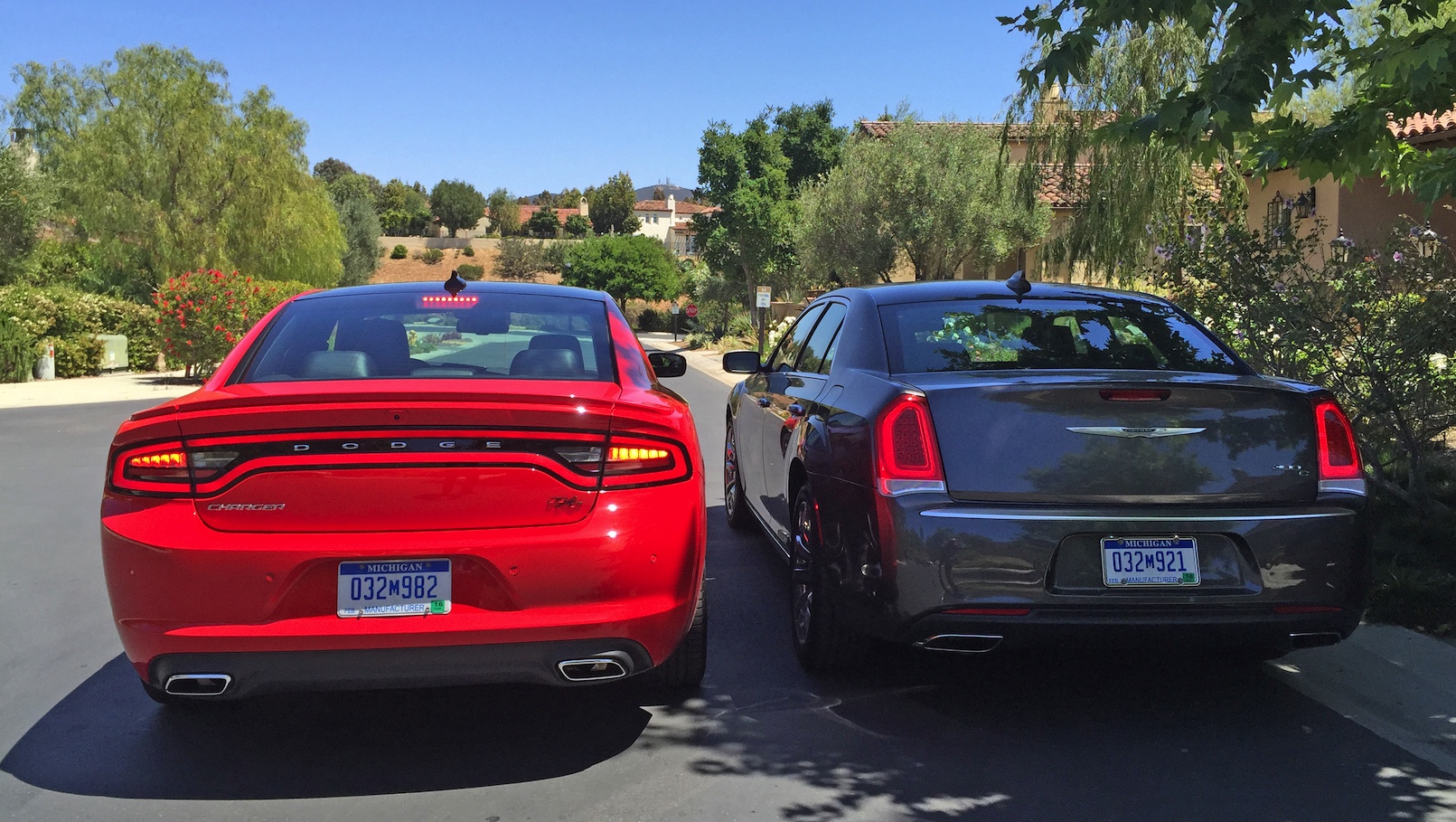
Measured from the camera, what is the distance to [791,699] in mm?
4766

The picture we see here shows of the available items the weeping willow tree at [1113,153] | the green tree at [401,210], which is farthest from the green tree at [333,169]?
the weeping willow tree at [1113,153]

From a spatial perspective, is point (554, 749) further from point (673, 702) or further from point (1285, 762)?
point (1285, 762)

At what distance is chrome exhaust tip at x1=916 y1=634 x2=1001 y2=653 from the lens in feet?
13.8

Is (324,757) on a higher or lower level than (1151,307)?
lower

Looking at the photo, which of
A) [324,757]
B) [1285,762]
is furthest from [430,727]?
[1285,762]

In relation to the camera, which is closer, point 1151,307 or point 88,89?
point 1151,307

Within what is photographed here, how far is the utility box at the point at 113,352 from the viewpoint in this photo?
2856 centimetres

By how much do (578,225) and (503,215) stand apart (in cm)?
1177

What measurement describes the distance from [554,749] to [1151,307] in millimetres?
3203

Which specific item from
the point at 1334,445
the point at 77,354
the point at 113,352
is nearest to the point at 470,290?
the point at 1334,445

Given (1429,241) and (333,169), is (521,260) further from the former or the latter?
(1429,241)

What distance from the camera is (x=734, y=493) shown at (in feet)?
27.2

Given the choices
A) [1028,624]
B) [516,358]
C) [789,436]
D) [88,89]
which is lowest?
[1028,624]

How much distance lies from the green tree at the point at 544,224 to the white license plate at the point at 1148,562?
454ft
